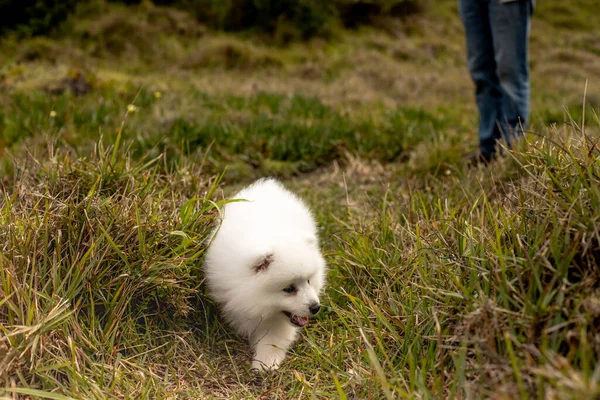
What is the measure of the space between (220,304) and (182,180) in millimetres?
966

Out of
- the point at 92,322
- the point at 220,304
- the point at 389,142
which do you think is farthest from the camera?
the point at 389,142

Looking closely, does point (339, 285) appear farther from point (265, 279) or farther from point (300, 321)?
point (265, 279)

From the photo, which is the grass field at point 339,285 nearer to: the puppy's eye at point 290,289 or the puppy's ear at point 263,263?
the puppy's eye at point 290,289

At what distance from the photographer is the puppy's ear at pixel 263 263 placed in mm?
2454

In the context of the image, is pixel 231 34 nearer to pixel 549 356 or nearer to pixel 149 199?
pixel 149 199

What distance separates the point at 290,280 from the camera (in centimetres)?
253

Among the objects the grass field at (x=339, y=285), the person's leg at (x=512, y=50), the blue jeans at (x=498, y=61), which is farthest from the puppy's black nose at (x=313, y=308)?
the person's leg at (x=512, y=50)

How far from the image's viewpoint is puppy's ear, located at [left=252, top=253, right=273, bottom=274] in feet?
8.05

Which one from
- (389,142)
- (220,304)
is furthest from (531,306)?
(389,142)

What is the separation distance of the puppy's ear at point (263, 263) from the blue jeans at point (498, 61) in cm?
240

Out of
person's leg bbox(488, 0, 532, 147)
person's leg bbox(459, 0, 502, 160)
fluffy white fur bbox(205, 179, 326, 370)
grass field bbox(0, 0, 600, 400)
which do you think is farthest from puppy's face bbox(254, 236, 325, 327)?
person's leg bbox(459, 0, 502, 160)

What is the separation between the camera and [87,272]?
236 centimetres

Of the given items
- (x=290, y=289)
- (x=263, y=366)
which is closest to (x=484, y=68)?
(x=290, y=289)

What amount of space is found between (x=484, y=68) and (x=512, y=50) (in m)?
0.49
